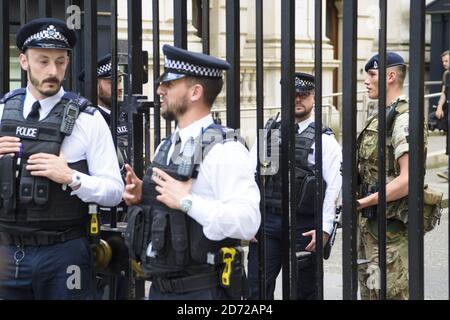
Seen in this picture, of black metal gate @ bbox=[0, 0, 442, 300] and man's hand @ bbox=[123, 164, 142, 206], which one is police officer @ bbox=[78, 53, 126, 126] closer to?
black metal gate @ bbox=[0, 0, 442, 300]

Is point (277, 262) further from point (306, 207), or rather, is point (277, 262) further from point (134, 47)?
point (134, 47)

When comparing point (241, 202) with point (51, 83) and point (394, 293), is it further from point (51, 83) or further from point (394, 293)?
point (394, 293)

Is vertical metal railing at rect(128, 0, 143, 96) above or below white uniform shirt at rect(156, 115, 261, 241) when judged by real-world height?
above

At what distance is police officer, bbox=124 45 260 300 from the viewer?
301 cm

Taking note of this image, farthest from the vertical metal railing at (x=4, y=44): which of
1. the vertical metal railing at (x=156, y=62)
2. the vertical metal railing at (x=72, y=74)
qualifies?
the vertical metal railing at (x=156, y=62)

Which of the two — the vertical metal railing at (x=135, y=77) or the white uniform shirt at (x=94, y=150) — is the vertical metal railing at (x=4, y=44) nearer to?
the white uniform shirt at (x=94, y=150)

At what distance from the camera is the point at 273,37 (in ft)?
46.7

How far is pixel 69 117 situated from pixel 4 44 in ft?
3.21

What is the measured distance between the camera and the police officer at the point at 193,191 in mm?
3008

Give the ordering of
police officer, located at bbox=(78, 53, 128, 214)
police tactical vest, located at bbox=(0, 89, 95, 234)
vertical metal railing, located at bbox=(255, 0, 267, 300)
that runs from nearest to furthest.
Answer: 1. vertical metal railing, located at bbox=(255, 0, 267, 300)
2. police tactical vest, located at bbox=(0, 89, 95, 234)
3. police officer, located at bbox=(78, 53, 128, 214)

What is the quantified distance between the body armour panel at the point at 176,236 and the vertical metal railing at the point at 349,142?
49 centimetres

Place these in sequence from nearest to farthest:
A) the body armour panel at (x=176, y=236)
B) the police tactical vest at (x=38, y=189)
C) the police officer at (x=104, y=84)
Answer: the body armour panel at (x=176, y=236) < the police tactical vest at (x=38, y=189) < the police officer at (x=104, y=84)

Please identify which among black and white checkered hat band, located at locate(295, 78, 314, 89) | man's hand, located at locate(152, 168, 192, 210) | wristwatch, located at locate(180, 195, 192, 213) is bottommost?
wristwatch, located at locate(180, 195, 192, 213)

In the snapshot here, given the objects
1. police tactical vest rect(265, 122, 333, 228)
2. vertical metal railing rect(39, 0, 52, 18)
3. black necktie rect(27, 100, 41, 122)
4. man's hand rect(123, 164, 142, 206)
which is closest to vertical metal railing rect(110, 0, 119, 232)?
black necktie rect(27, 100, 41, 122)
